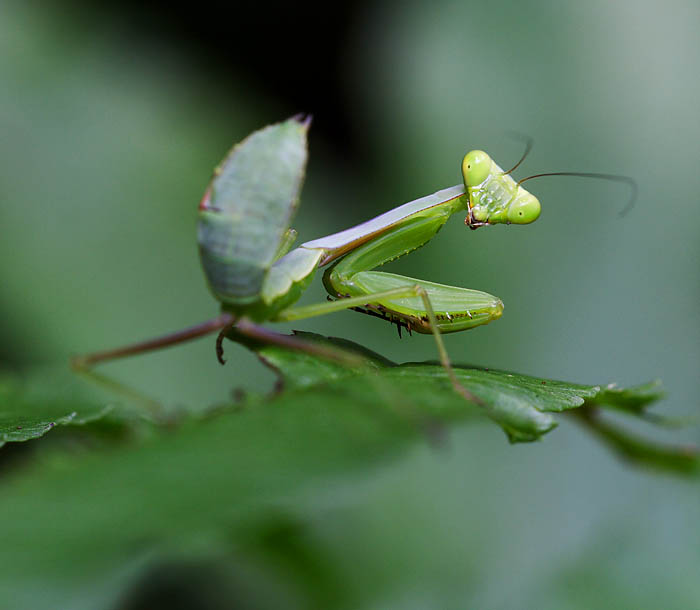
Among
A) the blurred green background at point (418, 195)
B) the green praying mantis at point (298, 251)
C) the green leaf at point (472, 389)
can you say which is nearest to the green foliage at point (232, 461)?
the green leaf at point (472, 389)

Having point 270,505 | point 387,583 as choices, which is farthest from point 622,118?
point 270,505

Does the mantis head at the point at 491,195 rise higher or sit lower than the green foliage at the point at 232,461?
higher

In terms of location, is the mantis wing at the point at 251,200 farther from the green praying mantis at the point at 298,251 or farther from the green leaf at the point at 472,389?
the green leaf at the point at 472,389

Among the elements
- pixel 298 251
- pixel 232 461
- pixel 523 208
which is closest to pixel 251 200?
pixel 298 251

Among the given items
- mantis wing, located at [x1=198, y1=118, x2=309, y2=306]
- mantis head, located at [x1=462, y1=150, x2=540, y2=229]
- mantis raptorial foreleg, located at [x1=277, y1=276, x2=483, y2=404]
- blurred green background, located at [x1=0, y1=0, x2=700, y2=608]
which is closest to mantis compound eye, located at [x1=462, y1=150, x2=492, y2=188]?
mantis head, located at [x1=462, y1=150, x2=540, y2=229]

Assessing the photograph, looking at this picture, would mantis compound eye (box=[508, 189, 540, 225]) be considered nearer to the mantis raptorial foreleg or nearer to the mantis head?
the mantis head

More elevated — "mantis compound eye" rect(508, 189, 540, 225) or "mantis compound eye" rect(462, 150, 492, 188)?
"mantis compound eye" rect(462, 150, 492, 188)

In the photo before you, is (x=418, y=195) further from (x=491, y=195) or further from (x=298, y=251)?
(x=298, y=251)
